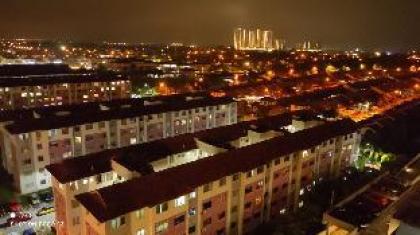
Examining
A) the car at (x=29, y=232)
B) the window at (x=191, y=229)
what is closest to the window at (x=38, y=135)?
the car at (x=29, y=232)

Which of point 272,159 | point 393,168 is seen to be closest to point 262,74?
point 393,168

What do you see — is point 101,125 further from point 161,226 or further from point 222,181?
point 161,226

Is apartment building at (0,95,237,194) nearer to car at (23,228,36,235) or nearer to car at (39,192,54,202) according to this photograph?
car at (39,192,54,202)

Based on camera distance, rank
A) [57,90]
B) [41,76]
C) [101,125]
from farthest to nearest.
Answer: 1. [41,76]
2. [57,90]
3. [101,125]

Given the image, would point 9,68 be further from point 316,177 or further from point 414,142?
point 414,142

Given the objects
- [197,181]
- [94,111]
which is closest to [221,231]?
[197,181]

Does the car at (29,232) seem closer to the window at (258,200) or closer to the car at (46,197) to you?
the car at (46,197)
